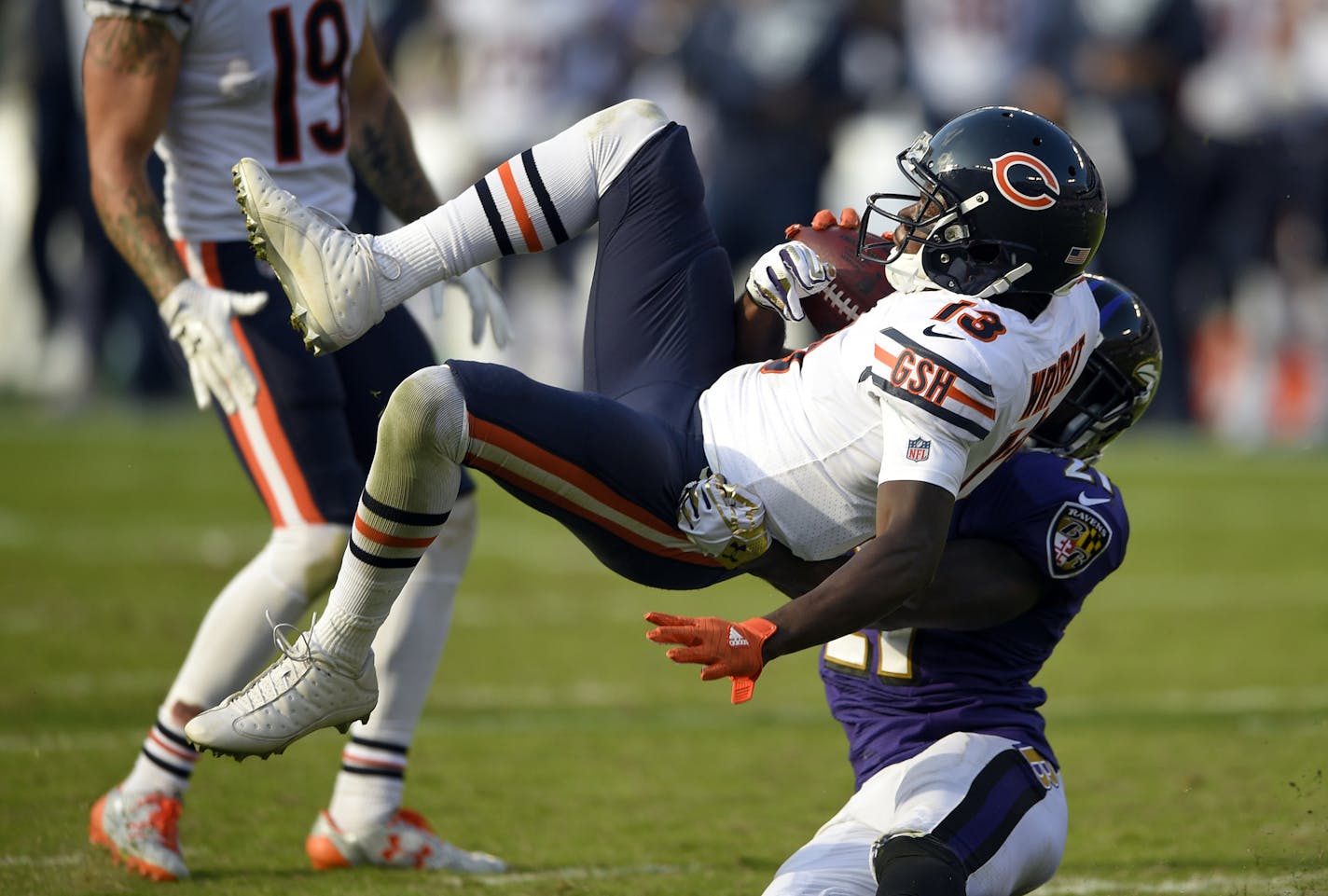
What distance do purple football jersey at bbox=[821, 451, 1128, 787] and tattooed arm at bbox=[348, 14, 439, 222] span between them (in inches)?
70.1

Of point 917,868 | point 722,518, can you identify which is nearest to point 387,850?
point 722,518

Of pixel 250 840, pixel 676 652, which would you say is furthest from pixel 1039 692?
pixel 250 840

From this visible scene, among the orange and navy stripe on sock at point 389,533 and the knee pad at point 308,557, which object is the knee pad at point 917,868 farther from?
the knee pad at point 308,557

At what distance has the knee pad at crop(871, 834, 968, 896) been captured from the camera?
10.7 ft

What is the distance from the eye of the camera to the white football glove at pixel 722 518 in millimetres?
3436

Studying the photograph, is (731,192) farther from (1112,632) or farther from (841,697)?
(841,697)

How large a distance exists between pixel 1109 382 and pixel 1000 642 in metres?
0.59

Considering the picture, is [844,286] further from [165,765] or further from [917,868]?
[165,765]

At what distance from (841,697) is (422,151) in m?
11.4

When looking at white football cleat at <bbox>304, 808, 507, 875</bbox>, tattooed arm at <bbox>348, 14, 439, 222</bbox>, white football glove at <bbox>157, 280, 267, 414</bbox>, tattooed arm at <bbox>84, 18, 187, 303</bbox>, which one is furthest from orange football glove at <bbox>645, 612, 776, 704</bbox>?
tattooed arm at <bbox>348, 14, 439, 222</bbox>

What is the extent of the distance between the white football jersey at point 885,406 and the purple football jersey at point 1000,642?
0.21 metres

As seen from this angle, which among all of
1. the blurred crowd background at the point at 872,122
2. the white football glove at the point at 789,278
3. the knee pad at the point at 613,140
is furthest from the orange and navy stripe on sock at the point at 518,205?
the blurred crowd background at the point at 872,122

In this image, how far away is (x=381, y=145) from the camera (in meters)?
4.86

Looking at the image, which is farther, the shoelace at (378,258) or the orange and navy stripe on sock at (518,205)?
the orange and navy stripe on sock at (518,205)
